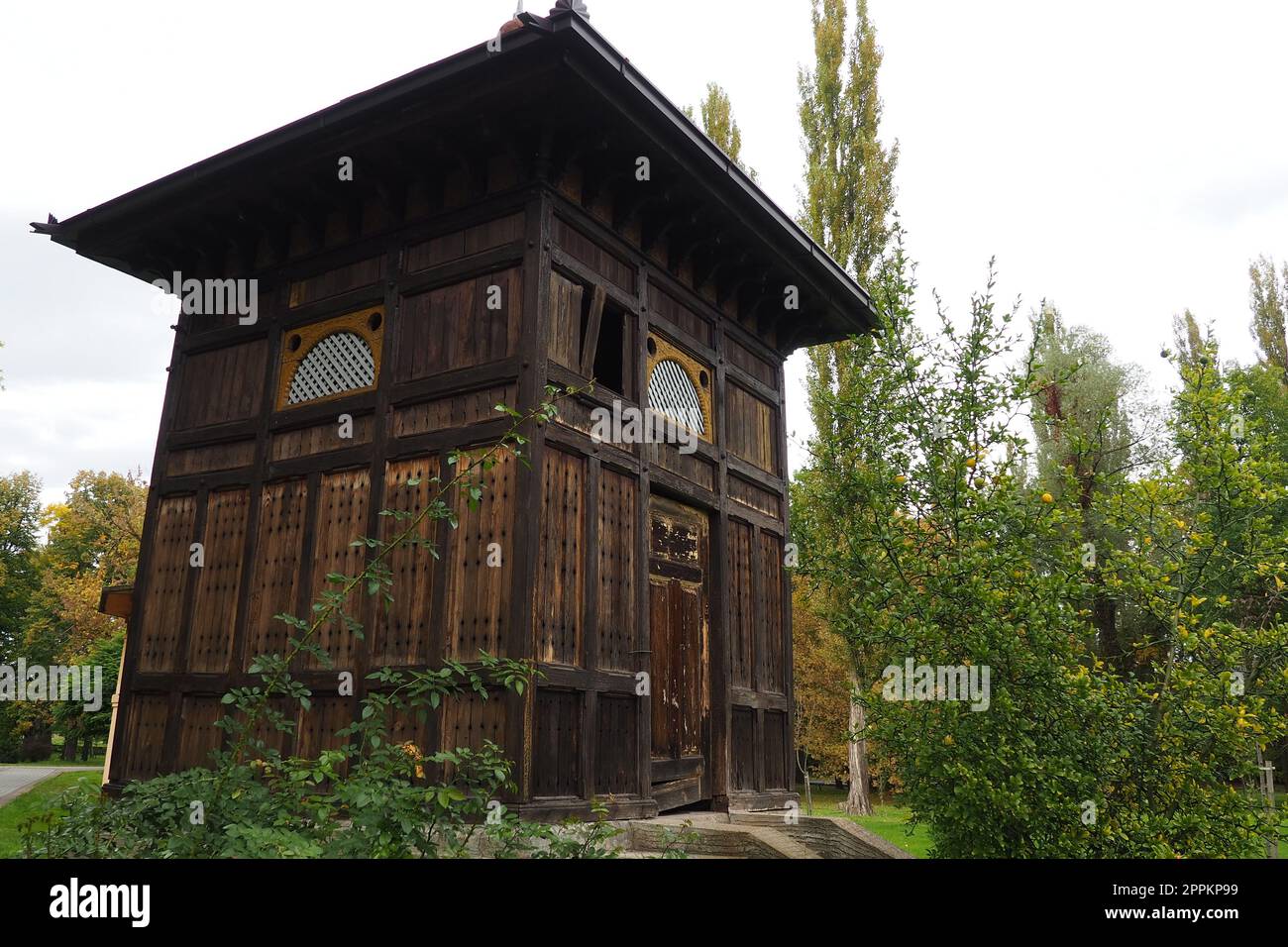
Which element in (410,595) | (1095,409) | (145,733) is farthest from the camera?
(1095,409)

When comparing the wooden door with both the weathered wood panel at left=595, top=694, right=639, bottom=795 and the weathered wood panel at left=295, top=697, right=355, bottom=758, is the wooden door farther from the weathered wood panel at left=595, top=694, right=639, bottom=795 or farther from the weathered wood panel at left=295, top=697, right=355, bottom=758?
the weathered wood panel at left=295, top=697, right=355, bottom=758

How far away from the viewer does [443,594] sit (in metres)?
8.02

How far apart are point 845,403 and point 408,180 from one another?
485cm

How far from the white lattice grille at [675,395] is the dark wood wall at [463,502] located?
0.28 meters

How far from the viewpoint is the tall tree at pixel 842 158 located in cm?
2106

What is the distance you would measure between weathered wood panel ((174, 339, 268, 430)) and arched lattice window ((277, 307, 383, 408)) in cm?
41

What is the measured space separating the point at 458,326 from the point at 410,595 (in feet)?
8.31

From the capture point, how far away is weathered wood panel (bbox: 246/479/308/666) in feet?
30.1

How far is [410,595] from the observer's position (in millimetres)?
8266

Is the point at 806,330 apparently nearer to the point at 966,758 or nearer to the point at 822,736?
the point at 966,758

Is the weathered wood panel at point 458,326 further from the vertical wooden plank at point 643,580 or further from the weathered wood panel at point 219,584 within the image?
the weathered wood panel at point 219,584


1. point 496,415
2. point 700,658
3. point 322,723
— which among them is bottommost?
point 322,723

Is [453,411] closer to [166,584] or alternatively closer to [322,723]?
[322,723]

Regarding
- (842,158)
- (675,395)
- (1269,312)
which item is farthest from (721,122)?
(1269,312)
